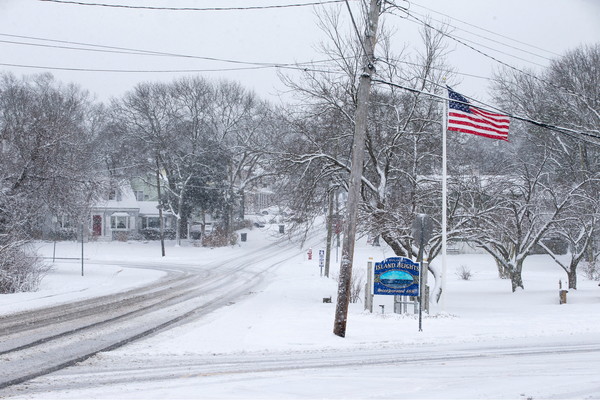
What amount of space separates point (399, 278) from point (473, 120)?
4839mm

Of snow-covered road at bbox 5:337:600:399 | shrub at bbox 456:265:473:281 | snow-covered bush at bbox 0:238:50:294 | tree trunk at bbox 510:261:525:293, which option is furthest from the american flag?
shrub at bbox 456:265:473:281

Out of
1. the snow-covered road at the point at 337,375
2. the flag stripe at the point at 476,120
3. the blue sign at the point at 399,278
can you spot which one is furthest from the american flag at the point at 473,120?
the snow-covered road at the point at 337,375

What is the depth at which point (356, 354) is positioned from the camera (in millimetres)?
11664

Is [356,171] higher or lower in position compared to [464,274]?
higher

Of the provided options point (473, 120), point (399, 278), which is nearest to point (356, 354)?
point (399, 278)

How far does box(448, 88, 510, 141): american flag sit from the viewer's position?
56.4ft

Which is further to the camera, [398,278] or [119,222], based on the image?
[119,222]

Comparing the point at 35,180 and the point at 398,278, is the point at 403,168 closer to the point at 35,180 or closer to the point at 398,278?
the point at 398,278

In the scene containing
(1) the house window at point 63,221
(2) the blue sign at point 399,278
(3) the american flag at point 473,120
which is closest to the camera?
(3) the american flag at point 473,120

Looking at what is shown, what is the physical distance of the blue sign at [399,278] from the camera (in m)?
17.3

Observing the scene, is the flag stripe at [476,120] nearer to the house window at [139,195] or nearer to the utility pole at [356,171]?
the utility pole at [356,171]

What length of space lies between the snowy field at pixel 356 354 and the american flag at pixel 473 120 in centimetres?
522

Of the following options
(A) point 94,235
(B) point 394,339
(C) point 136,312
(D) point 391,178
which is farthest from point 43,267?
(A) point 94,235

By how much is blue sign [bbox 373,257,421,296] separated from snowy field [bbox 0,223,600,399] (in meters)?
0.79
